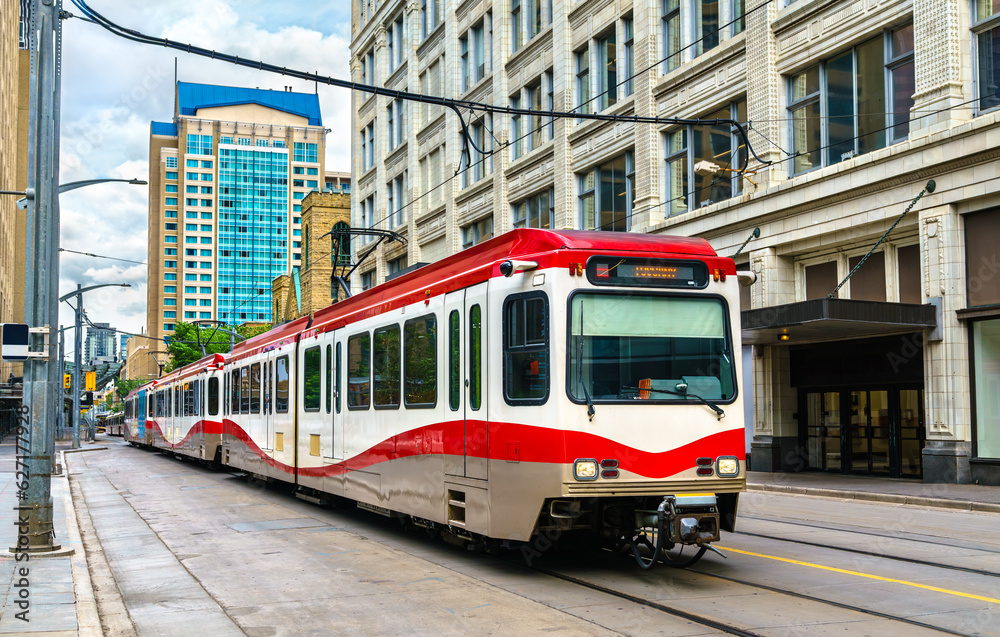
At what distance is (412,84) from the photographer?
48094 millimetres

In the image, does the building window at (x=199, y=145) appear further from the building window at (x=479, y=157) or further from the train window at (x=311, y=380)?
the train window at (x=311, y=380)

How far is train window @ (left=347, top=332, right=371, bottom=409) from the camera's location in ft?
44.1

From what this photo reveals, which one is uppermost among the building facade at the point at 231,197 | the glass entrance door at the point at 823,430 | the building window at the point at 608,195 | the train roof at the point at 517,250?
the building facade at the point at 231,197

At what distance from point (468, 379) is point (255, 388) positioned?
11.5m

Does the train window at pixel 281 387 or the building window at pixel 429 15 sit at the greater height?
the building window at pixel 429 15

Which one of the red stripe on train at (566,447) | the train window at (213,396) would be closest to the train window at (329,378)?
the red stripe on train at (566,447)

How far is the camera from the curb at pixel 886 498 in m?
16.0

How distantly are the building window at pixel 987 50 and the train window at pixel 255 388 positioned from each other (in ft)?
51.3

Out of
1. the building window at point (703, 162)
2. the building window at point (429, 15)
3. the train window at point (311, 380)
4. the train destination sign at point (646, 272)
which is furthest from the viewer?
the building window at point (429, 15)

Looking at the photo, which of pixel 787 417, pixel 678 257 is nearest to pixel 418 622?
pixel 678 257

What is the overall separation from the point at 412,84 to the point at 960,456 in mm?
34123

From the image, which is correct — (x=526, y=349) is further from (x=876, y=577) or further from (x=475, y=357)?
(x=876, y=577)

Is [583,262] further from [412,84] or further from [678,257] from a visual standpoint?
[412,84]

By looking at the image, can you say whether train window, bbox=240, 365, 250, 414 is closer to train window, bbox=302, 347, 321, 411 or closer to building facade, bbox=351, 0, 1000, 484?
train window, bbox=302, 347, 321, 411
